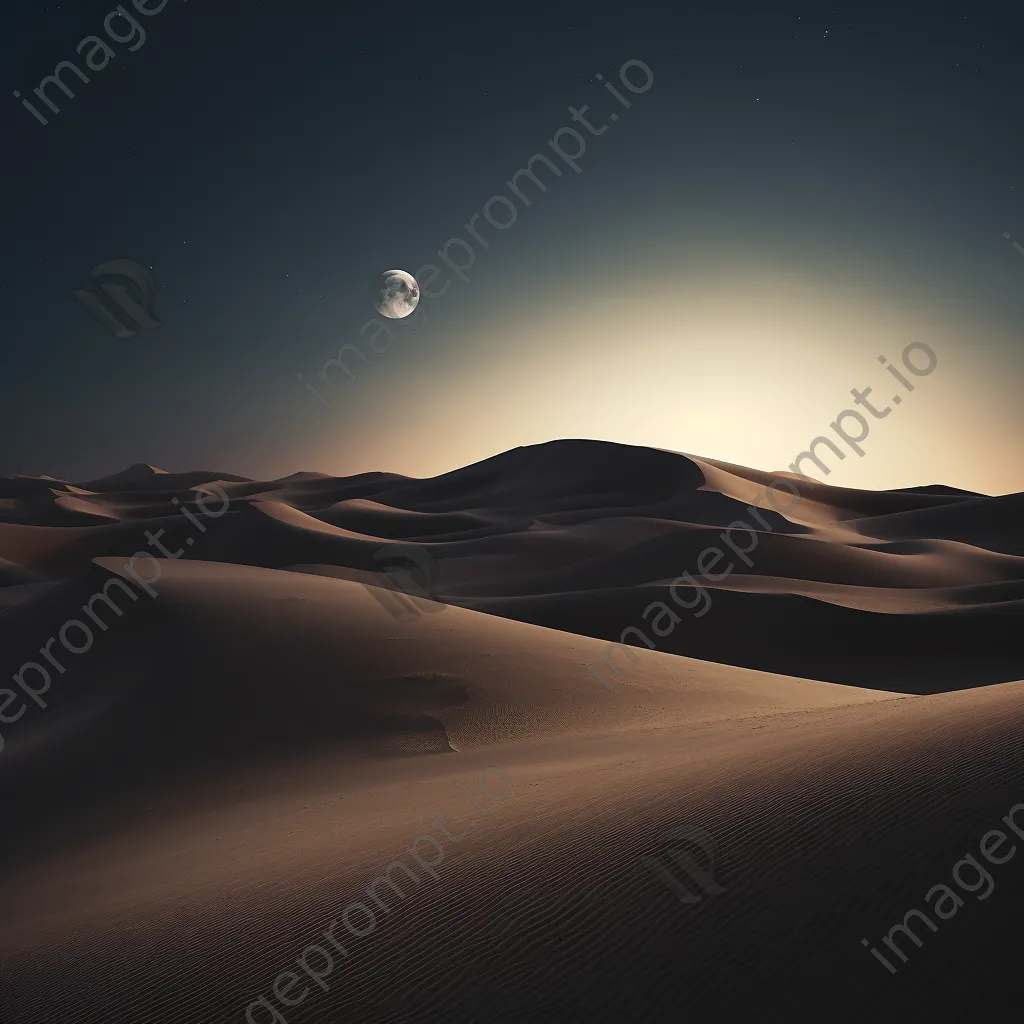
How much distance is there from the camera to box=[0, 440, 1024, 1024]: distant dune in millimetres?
2410

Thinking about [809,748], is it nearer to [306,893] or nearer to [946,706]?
[946,706]

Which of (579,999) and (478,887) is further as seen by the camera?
(478,887)

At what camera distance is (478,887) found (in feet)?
9.70

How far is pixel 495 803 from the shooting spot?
4.58 m

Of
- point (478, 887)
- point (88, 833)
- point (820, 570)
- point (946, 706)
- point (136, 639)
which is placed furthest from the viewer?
point (820, 570)

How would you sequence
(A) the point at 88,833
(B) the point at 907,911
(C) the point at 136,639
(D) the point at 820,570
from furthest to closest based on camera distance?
(D) the point at 820,570, (C) the point at 136,639, (A) the point at 88,833, (B) the point at 907,911

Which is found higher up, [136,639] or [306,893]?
[306,893]

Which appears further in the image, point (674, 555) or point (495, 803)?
point (674, 555)

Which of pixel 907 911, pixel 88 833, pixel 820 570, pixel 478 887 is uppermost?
pixel 820 570

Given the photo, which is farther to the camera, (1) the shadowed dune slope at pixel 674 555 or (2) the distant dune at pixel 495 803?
(1) the shadowed dune slope at pixel 674 555

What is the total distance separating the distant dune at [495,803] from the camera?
7.91ft

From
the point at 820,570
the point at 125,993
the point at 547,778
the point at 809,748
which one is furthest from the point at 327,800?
the point at 820,570

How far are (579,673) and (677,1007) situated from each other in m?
7.34

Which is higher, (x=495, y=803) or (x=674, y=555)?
(x=674, y=555)
